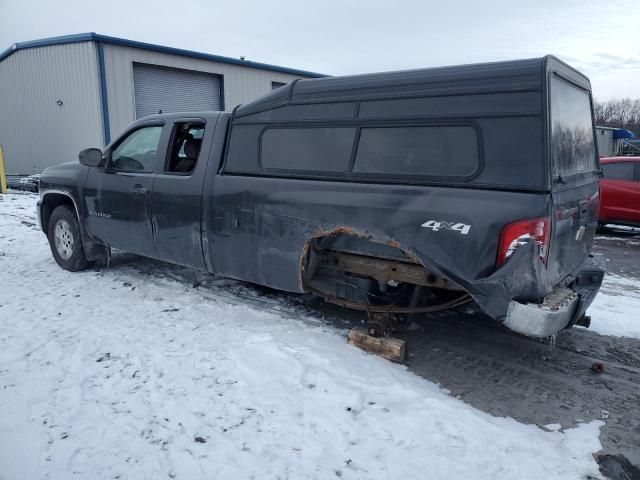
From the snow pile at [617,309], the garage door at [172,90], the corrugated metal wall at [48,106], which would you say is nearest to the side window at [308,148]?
the snow pile at [617,309]

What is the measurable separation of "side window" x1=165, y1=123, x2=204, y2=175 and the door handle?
1.14ft

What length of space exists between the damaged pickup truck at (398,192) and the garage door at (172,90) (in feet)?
41.7

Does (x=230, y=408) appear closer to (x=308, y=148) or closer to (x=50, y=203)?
(x=308, y=148)

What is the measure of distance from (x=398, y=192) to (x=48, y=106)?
17194 mm

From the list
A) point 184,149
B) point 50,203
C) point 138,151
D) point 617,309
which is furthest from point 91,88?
point 617,309

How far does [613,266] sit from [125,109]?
48.2 feet

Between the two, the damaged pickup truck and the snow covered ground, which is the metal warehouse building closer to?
the damaged pickup truck

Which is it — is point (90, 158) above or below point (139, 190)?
above

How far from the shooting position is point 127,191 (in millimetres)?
5316

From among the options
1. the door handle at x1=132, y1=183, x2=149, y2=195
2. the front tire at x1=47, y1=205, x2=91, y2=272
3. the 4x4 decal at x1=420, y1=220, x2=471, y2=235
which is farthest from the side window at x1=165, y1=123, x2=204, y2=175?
the 4x4 decal at x1=420, y1=220, x2=471, y2=235

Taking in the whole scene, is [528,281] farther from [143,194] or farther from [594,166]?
[143,194]

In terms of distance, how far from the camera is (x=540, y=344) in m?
4.20

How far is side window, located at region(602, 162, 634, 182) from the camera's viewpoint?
960 cm

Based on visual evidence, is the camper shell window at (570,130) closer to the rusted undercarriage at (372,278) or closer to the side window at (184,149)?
the rusted undercarriage at (372,278)
